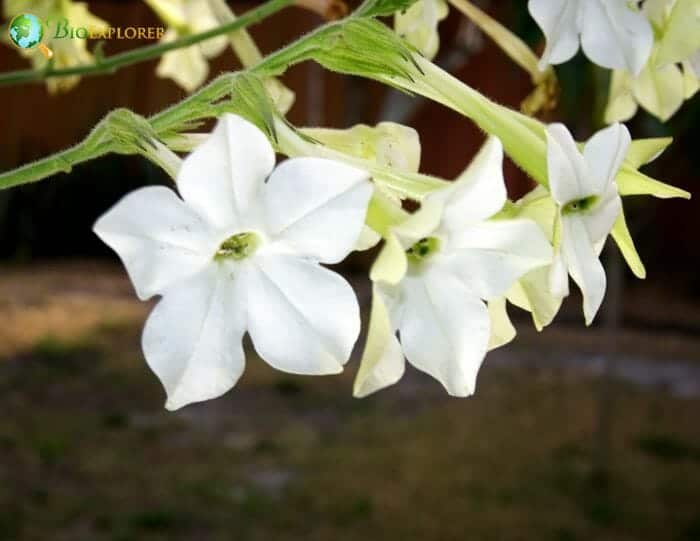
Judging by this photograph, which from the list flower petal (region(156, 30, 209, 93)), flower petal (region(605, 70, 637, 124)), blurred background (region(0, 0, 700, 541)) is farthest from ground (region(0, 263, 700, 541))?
flower petal (region(605, 70, 637, 124))

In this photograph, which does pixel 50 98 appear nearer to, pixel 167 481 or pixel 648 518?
pixel 167 481

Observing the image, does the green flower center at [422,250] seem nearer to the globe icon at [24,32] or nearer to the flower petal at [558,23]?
the flower petal at [558,23]

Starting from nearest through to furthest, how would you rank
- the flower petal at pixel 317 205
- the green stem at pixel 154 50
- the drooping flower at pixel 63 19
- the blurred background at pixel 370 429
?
the flower petal at pixel 317 205 → the green stem at pixel 154 50 → the drooping flower at pixel 63 19 → the blurred background at pixel 370 429

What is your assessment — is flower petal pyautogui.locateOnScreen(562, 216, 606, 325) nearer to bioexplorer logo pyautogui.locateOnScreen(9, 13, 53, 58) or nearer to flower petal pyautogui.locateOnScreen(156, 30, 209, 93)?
bioexplorer logo pyautogui.locateOnScreen(9, 13, 53, 58)

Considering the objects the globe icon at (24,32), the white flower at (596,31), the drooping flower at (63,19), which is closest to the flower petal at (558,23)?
the white flower at (596,31)

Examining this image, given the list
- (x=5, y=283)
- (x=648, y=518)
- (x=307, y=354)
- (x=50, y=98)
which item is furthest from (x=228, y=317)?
(x=50, y=98)

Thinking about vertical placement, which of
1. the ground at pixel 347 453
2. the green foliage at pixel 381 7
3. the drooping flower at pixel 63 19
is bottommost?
the ground at pixel 347 453
